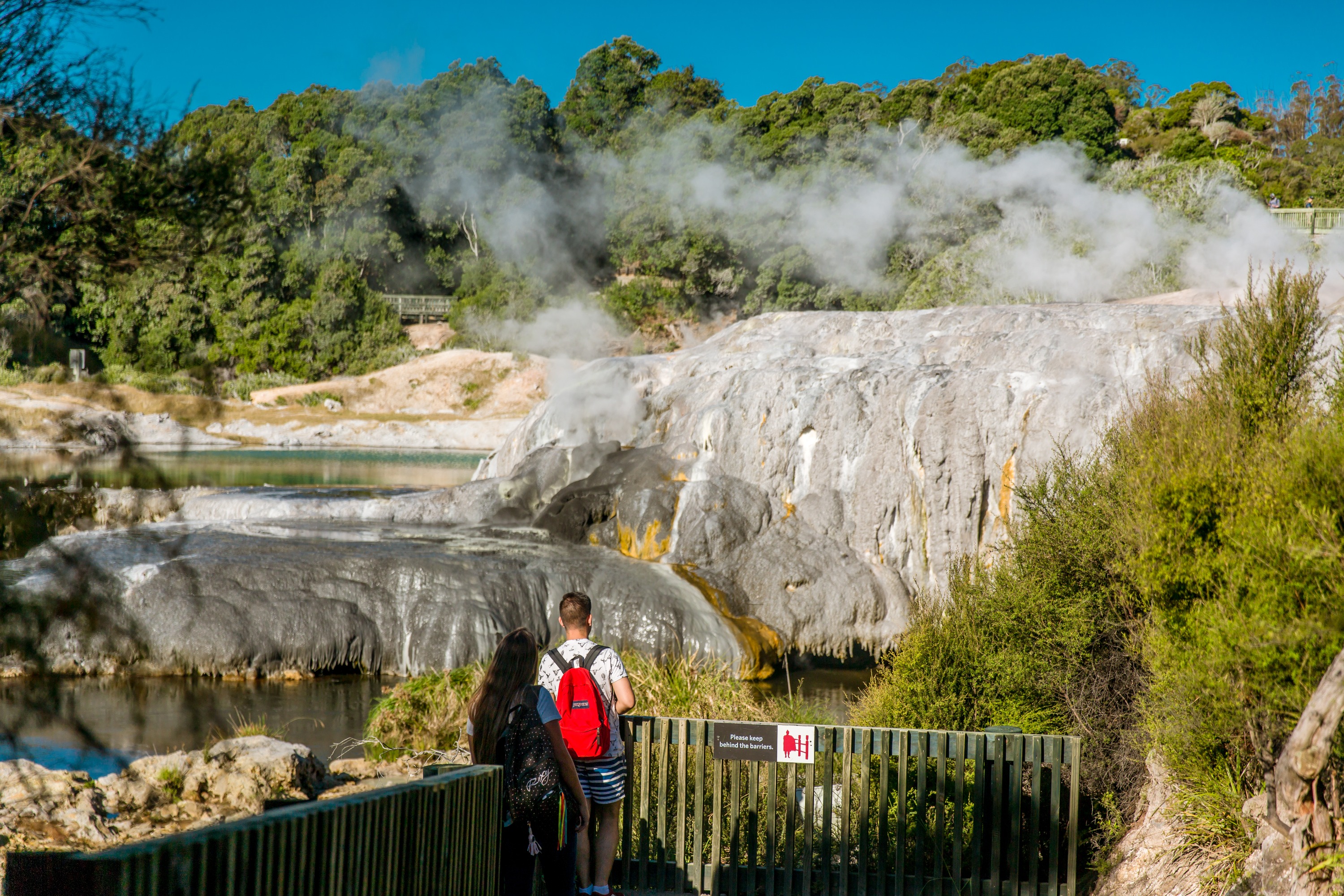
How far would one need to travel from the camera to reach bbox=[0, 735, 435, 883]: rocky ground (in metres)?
5.68

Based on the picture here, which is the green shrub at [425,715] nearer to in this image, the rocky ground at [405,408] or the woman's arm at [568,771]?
the woman's arm at [568,771]

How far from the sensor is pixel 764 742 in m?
5.26

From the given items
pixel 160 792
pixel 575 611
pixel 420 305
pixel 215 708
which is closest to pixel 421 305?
pixel 420 305

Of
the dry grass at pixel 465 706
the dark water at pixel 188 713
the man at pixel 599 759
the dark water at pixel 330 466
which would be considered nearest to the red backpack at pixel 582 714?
the man at pixel 599 759

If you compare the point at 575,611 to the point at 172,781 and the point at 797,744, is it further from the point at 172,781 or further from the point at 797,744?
the point at 172,781

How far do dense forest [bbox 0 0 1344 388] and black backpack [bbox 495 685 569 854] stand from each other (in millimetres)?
25977

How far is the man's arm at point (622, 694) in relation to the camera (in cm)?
450

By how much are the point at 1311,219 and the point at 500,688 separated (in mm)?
31395

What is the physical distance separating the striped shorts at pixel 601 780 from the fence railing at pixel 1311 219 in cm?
2896

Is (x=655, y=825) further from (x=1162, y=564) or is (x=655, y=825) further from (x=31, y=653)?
(x=31, y=653)

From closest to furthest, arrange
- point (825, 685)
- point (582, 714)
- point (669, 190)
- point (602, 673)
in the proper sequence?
1. point (582, 714)
2. point (602, 673)
3. point (825, 685)
4. point (669, 190)

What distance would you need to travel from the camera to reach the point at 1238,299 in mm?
7898

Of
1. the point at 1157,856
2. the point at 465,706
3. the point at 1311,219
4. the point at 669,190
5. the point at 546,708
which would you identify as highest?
the point at 669,190

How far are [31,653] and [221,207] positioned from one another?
162cm
